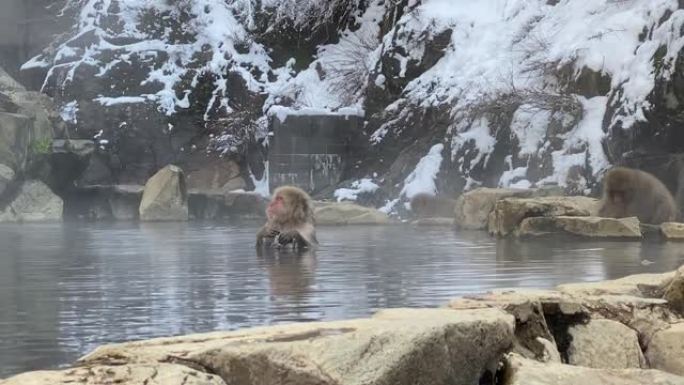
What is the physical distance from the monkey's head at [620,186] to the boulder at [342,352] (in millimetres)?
9306

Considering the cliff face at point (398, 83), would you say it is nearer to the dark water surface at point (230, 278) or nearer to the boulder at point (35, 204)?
the boulder at point (35, 204)

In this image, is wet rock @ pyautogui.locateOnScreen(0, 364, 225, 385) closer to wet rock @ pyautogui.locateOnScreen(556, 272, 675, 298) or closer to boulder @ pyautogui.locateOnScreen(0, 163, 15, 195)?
wet rock @ pyautogui.locateOnScreen(556, 272, 675, 298)

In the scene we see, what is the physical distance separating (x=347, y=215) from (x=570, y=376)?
1344 centimetres

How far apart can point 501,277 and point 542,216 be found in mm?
5551

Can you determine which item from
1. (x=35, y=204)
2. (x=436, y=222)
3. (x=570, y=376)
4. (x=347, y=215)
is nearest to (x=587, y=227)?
(x=436, y=222)

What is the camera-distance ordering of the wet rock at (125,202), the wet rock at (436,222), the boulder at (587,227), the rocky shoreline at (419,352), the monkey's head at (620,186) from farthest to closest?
the wet rock at (125,202) → the wet rock at (436,222) → the monkey's head at (620,186) → the boulder at (587,227) → the rocky shoreline at (419,352)

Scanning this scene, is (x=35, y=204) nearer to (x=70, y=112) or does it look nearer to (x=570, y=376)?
(x=70, y=112)

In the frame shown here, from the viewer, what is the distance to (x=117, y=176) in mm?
22781

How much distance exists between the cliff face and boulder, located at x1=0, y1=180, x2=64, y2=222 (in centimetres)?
237

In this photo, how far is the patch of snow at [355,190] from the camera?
65.7 ft

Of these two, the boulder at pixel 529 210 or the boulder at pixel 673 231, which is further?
the boulder at pixel 529 210

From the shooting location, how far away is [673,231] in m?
11.7

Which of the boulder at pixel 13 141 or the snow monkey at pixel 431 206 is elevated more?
the boulder at pixel 13 141

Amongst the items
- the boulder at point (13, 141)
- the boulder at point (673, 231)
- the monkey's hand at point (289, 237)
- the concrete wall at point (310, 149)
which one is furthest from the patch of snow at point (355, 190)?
the monkey's hand at point (289, 237)
